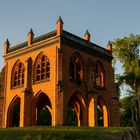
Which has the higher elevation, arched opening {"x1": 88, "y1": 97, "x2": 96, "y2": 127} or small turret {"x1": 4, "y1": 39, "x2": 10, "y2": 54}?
small turret {"x1": 4, "y1": 39, "x2": 10, "y2": 54}

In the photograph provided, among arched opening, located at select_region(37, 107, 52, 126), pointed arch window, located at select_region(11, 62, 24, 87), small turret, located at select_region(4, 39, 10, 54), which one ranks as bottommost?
arched opening, located at select_region(37, 107, 52, 126)

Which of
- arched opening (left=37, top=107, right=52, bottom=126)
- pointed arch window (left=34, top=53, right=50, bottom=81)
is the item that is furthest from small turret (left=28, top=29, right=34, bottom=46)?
arched opening (left=37, top=107, right=52, bottom=126)

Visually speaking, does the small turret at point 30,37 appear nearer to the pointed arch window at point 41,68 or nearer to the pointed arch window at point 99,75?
the pointed arch window at point 41,68

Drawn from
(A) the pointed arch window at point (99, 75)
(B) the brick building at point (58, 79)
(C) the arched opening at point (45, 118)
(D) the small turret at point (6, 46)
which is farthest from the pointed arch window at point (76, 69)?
(C) the arched opening at point (45, 118)

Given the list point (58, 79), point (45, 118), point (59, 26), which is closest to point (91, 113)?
point (58, 79)

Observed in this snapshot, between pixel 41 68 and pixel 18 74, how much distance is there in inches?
158

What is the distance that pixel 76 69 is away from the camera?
31.5 meters

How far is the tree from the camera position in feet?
131

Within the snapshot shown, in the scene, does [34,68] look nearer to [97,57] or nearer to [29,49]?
[29,49]

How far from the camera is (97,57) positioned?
109 feet

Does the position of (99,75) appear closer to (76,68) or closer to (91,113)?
(76,68)

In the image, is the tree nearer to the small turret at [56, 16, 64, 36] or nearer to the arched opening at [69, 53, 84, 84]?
the arched opening at [69, 53, 84, 84]

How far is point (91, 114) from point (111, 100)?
196 inches

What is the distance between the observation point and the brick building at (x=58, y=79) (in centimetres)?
2825
